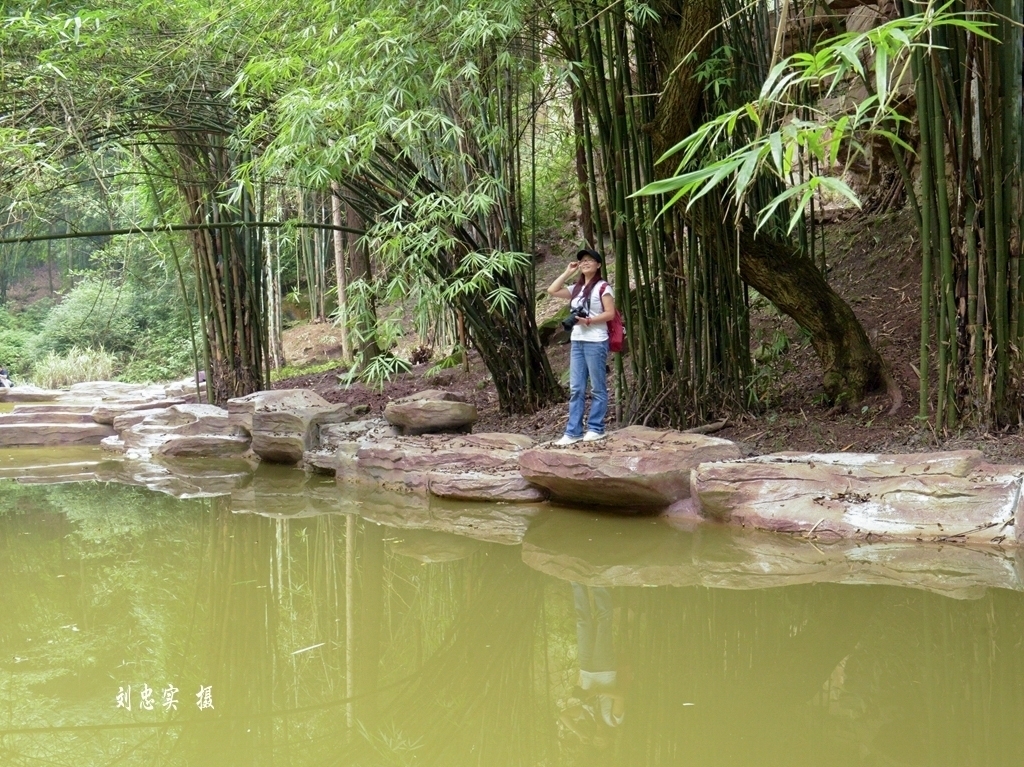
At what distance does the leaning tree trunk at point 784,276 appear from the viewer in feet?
12.8

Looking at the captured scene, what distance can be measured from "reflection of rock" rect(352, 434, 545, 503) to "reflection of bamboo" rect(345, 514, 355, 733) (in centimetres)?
47

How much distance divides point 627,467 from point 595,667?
1469mm

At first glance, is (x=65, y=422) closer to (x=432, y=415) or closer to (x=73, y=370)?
(x=432, y=415)

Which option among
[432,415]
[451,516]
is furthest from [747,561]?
[432,415]

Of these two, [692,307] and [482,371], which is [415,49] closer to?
[692,307]

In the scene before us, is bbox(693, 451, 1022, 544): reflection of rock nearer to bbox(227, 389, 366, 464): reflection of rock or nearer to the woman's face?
the woman's face

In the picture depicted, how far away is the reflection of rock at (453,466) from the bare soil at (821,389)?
42cm

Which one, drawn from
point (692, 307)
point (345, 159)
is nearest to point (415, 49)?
point (345, 159)

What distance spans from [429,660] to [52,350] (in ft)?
51.8

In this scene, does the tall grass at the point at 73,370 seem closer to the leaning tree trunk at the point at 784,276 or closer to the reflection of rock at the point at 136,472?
the reflection of rock at the point at 136,472

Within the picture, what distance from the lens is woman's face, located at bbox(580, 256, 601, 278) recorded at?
4.15 meters

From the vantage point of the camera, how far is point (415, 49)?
404 cm

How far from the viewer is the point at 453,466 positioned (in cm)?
430

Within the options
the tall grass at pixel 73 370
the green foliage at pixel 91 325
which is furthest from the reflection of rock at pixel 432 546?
the green foliage at pixel 91 325
